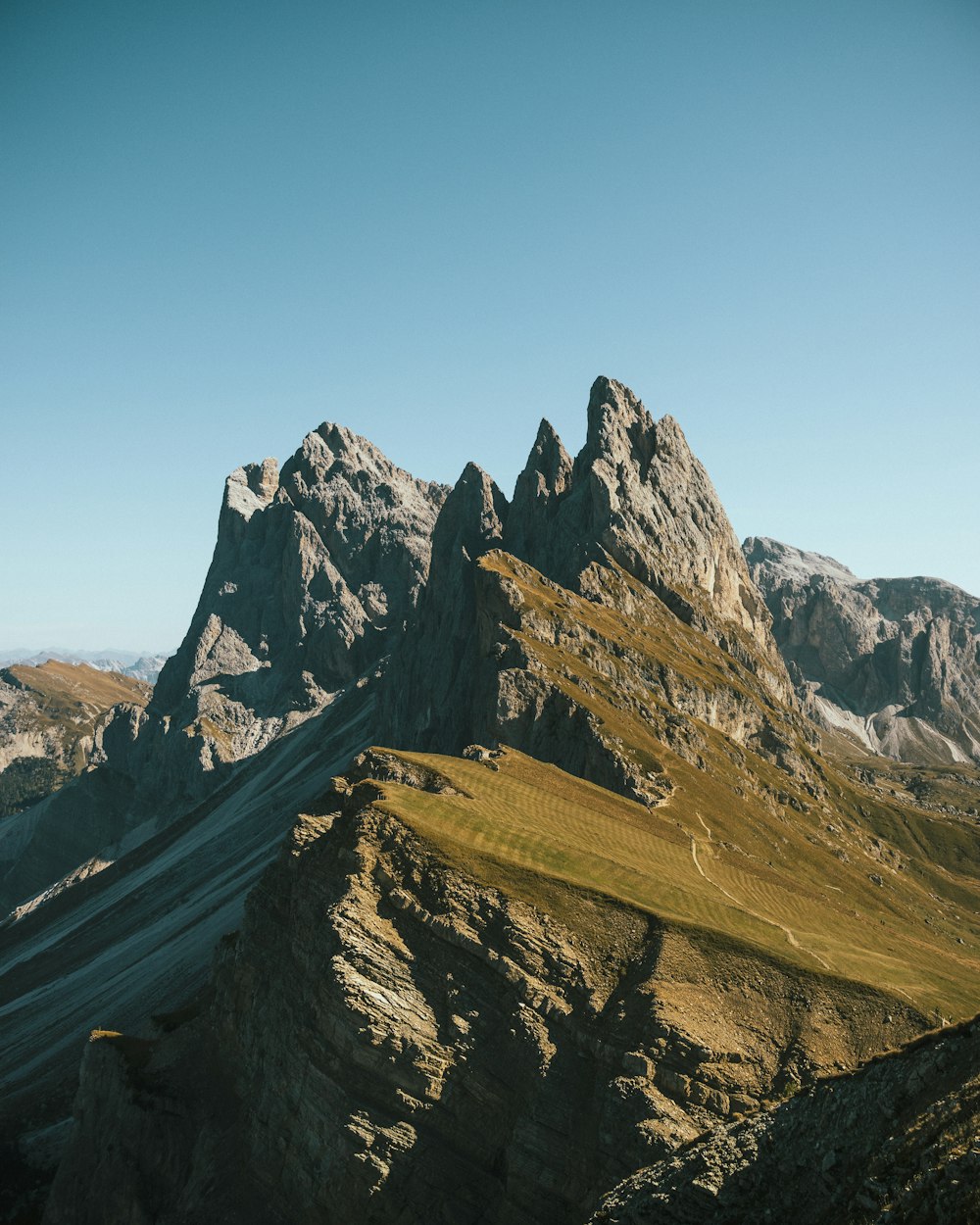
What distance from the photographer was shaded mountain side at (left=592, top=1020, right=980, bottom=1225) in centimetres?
2297

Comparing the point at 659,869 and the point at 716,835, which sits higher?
the point at 716,835

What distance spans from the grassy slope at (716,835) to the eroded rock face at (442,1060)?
3612 mm

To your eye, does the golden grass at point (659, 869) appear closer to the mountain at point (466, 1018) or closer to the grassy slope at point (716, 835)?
the grassy slope at point (716, 835)

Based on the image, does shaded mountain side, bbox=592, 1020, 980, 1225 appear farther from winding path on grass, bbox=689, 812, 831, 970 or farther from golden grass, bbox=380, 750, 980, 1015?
winding path on grass, bbox=689, 812, 831, 970

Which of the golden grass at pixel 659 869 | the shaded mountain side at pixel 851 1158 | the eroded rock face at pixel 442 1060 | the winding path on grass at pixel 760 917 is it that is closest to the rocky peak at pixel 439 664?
the golden grass at pixel 659 869

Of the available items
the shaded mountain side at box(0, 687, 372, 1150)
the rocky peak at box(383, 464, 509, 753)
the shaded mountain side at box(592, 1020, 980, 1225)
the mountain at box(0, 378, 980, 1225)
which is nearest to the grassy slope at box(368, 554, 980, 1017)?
the mountain at box(0, 378, 980, 1225)

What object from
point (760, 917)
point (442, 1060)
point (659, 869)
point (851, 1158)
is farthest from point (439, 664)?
point (851, 1158)

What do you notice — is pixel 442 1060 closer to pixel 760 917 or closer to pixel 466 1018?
pixel 466 1018

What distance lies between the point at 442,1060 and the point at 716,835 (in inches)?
2550

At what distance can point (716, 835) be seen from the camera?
343ft

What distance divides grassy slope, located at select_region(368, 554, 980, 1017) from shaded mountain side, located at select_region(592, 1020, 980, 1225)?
842 inches

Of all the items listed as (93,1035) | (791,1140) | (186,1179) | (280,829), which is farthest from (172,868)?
(791,1140)

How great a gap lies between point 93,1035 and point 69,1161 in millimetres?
8155

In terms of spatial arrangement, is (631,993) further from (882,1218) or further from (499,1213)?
(882,1218)
